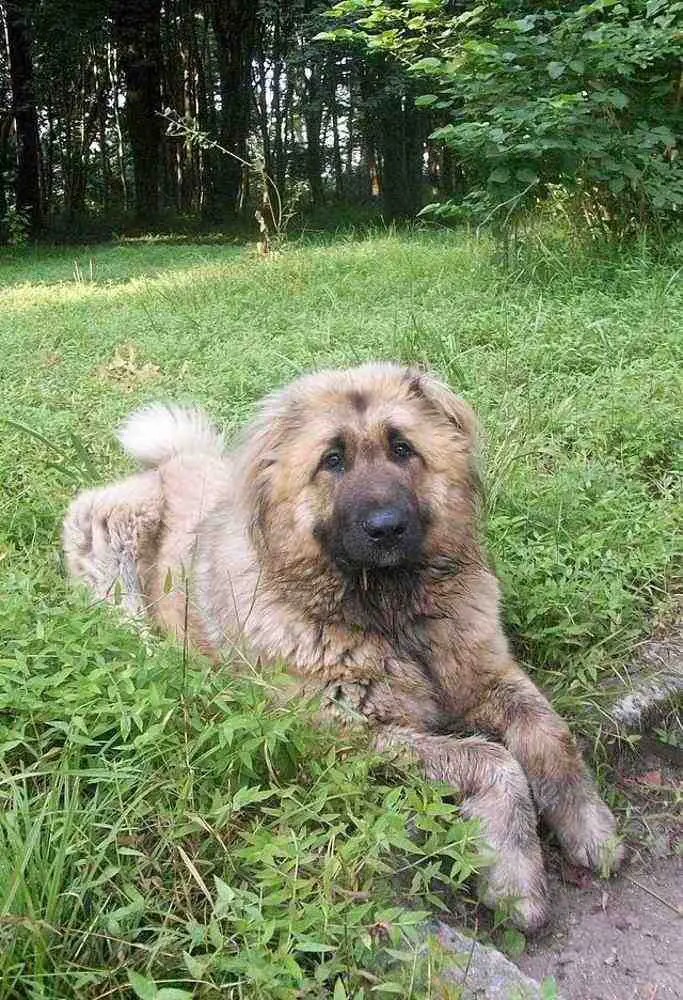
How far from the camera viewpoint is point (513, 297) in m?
5.60

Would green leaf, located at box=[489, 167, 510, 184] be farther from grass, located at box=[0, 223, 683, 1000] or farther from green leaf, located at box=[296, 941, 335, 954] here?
green leaf, located at box=[296, 941, 335, 954]

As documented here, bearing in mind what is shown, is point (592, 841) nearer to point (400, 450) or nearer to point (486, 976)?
point (486, 976)

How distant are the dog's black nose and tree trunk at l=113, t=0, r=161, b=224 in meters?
16.1

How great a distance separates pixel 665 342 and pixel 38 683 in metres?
3.64

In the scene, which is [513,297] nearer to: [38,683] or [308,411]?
[308,411]

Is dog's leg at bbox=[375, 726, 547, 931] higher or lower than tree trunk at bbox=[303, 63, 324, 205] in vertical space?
lower

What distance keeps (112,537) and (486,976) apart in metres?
2.22

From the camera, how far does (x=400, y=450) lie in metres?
2.72

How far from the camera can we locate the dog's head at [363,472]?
A: 8.22ft

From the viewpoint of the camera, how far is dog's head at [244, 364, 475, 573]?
2506 millimetres

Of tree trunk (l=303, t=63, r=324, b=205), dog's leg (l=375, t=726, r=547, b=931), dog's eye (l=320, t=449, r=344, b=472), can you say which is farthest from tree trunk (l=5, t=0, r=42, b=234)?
dog's leg (l=375, t=726, r=547, b=931)

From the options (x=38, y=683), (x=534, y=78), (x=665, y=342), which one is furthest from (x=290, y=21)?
(x=38, y=683)

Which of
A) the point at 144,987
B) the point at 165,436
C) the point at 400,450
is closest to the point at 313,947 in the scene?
the point at 144,987

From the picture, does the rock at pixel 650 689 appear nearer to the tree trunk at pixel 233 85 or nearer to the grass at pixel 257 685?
the grass at pixel 257 685
